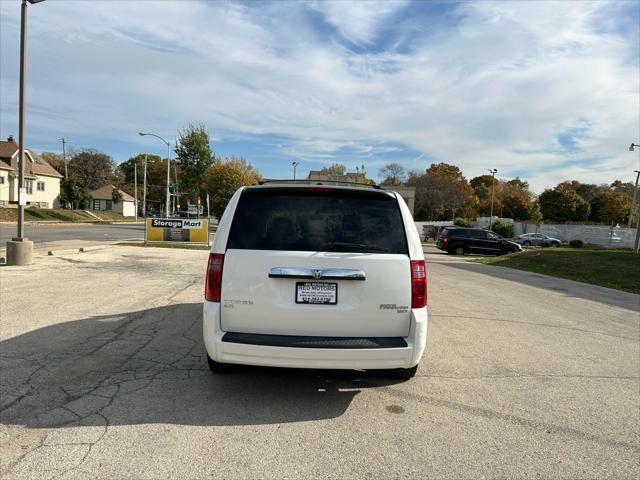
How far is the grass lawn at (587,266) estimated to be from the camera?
583 inches

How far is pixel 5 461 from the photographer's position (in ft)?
9.55

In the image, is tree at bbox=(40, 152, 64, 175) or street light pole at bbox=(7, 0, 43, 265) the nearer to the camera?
street light pole at bbox=(7, 0, 43, 265)

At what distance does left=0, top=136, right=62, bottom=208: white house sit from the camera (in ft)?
Answer: 172

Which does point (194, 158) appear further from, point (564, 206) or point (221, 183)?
point (564, 206)

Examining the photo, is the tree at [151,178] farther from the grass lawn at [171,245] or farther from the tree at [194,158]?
the grass lawn at [171,245]

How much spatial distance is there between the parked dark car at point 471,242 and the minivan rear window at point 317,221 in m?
26.0

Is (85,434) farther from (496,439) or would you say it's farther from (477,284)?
(477,284)

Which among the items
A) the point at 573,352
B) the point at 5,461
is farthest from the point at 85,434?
the point at 573,352

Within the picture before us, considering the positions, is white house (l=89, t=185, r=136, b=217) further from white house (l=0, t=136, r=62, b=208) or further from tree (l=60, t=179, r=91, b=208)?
white house (l=0, t=136, r=62, b=208)

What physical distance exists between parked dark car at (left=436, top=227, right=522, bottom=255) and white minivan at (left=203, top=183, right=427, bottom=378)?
26.0 m

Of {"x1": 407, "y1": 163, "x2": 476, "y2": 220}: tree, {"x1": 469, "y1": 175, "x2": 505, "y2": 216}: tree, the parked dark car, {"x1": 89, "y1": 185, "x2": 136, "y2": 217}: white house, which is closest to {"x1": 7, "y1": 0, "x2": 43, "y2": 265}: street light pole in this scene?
the parked dark car

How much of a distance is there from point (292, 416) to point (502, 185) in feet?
344

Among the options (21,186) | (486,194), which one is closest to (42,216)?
(21,186)

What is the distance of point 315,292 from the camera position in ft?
12.2
